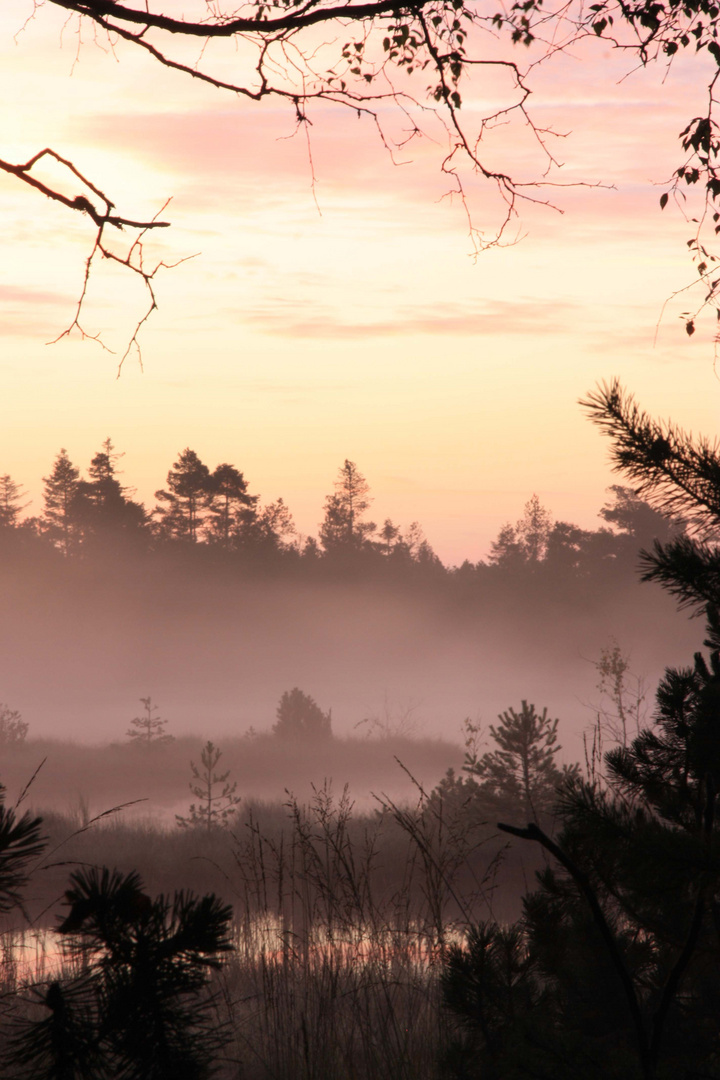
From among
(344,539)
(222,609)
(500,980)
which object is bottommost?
(500,980)

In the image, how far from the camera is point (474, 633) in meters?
63.5

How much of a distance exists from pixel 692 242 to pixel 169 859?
11.5m

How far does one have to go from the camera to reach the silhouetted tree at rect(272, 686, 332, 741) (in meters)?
27.1

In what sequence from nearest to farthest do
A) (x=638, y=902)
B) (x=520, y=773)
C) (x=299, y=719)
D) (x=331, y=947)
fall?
(x=638, y=902) < (x=331, y=947) < (x=520, y=773) < (x=299, y=719)

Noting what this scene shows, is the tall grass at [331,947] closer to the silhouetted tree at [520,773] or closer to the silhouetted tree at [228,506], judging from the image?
the silhouetted tree at [520,773]

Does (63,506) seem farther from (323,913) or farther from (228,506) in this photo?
(323,913)

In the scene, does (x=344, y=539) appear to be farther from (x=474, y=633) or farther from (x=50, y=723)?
(x=50, y=723)

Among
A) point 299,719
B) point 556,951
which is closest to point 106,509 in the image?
point 299,719

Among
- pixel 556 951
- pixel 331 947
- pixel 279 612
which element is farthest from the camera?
pixel 279 612

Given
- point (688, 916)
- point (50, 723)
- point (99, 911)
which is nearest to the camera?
point (99, 911)

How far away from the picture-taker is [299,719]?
27062mm

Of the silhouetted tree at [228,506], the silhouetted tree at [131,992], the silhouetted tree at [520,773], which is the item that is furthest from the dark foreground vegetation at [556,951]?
the silhouetted tree at [228,506]

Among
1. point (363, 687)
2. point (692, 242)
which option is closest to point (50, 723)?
point (363, 687)

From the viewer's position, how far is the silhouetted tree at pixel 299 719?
2706 cm
